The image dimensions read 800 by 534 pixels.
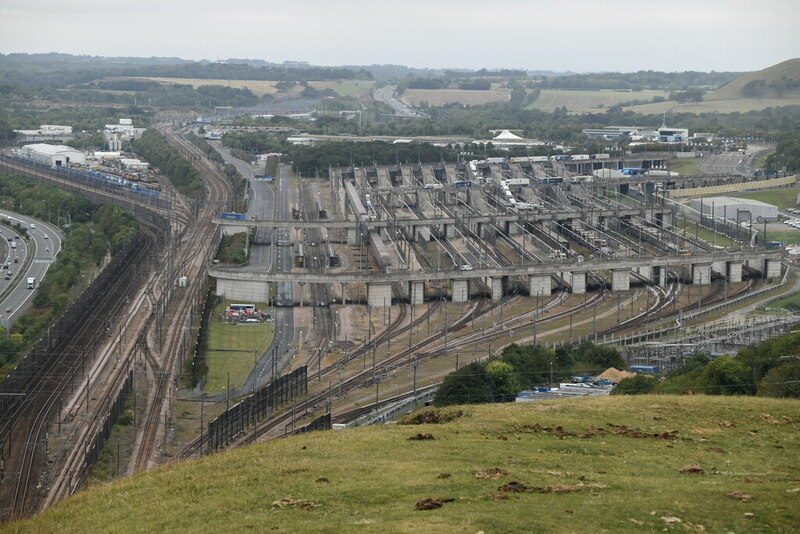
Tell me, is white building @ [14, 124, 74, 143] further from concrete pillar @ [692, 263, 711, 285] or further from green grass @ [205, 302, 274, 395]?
concrete pillar @ [692, 263, 711, 285]

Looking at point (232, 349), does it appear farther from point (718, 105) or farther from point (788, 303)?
point (718, 105)

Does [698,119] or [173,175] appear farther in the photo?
[698,119]

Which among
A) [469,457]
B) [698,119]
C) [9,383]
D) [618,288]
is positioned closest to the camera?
[469,457]

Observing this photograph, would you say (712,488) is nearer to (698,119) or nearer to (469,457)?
(469,457)

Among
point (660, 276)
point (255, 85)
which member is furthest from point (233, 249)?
point (255, 85)

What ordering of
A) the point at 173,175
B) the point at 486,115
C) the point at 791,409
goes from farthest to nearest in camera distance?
the point at 486,115
the point at 173,175
the point at 791,409

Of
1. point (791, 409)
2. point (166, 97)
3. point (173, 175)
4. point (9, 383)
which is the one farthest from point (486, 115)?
point (791, 409)

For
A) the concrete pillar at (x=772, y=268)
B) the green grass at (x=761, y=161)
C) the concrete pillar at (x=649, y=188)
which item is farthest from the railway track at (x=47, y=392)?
the green grass at (x=761, y=161)
